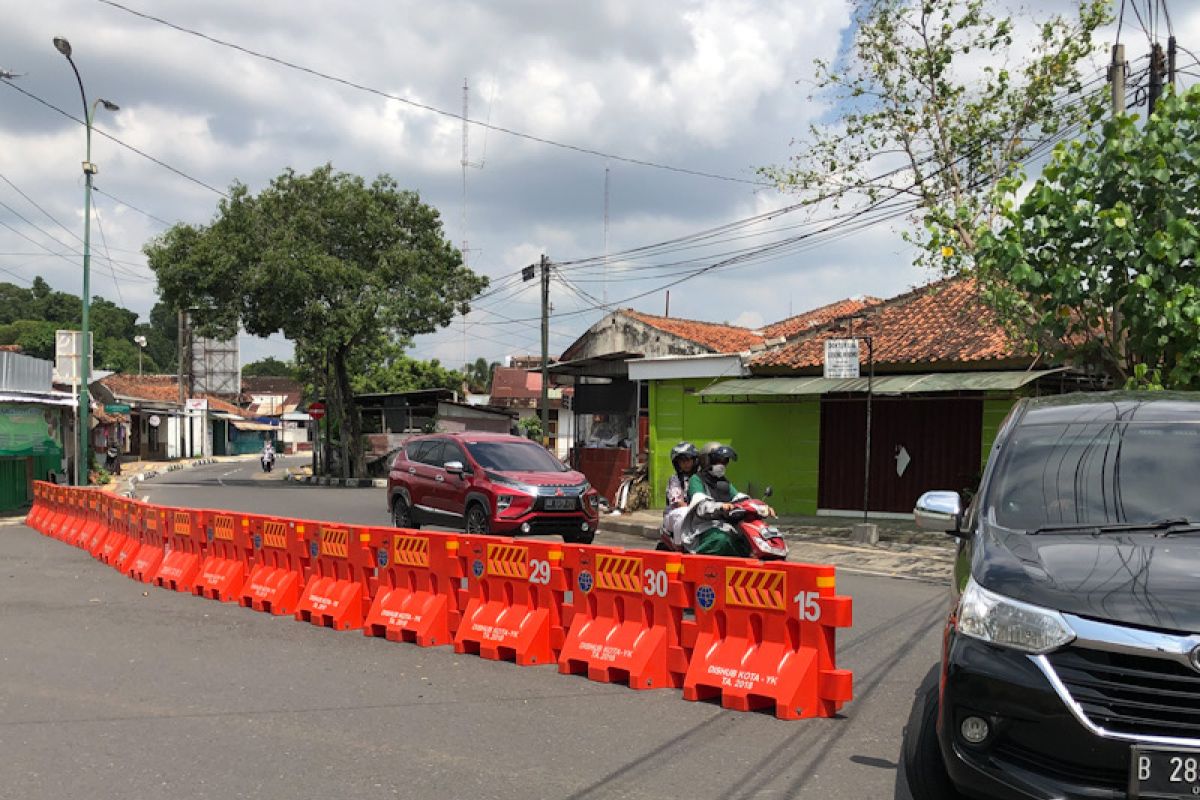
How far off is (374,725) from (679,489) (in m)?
3.45

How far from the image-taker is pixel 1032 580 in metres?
3.51

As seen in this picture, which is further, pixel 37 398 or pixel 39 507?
pixel 37 398

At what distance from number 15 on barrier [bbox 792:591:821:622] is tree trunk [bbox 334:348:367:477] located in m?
33.1

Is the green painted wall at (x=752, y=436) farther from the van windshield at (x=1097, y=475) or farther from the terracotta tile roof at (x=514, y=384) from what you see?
the terracotta tile roof at (x=514, y=384)

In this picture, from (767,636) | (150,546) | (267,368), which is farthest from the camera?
(267,368)

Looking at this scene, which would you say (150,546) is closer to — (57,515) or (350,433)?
(57,515)

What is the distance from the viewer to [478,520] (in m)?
15.0

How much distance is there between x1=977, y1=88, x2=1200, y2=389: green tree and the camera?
11.4m

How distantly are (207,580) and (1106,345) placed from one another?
11057 mm

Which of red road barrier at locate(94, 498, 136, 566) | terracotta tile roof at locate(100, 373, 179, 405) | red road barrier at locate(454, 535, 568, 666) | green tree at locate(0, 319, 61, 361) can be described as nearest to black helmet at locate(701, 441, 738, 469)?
red road barrier at locate(454, 535, 568, 666)

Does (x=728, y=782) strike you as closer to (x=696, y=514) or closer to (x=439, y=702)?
(x=439, y=702)

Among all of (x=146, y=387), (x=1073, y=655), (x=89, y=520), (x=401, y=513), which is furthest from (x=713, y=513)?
(x=146, y=387)

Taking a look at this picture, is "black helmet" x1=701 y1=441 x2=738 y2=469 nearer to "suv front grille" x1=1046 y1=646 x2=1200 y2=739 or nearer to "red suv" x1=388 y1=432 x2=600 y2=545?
"suv front grille" x1=1046 y1=646 x2=1200 y2=739

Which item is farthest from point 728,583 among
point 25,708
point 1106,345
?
point 1106,345
